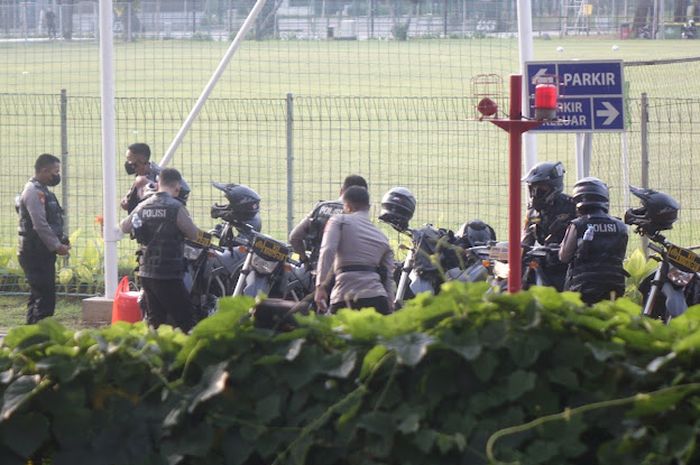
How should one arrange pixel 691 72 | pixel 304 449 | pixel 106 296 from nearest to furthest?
pixel 304 449
pixel 106 296
pixel 691 72

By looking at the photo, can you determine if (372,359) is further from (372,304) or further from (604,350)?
(372,304)

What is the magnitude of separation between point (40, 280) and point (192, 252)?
1398 mm

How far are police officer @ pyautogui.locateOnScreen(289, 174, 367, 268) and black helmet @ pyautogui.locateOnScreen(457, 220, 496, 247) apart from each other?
1.00 metres

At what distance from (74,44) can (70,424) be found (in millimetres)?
13711

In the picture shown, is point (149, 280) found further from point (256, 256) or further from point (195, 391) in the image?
point (195, 391)

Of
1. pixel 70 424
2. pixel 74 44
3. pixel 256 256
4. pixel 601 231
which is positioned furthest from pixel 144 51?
pixel 70 424

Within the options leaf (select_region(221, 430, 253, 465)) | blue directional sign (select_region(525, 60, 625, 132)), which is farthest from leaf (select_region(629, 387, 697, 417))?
blue directional sign (select_region(525, 60, 625, 132))

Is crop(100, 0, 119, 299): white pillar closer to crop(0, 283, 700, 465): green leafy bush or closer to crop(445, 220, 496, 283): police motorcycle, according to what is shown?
crop(445, 220, 496, 283): police motorcycle

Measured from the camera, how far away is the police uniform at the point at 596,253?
8.65 m

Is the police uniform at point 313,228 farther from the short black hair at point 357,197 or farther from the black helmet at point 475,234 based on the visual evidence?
the short black hair at point 357,197

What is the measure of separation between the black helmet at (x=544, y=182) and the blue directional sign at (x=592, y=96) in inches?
23.2

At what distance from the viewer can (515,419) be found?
11.4ft

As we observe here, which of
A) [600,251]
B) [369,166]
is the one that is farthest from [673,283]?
[369,166]

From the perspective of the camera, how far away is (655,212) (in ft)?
29.4
